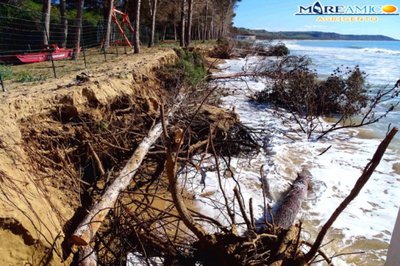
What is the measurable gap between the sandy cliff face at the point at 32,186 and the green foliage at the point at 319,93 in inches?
293

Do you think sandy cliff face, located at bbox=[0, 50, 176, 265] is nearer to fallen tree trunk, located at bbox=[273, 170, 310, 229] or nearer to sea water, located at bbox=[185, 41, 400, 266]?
sea water, located at bbox=[185, 41, 400, 266]

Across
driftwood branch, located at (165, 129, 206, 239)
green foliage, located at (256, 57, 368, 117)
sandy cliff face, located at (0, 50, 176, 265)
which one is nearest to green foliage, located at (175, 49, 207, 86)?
green foliage, located at (256, 57, 368, 117)

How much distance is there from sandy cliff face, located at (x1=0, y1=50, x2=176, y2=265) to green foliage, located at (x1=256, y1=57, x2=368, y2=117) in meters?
7.45

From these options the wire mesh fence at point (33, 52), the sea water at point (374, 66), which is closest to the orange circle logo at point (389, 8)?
the sea water at point (374, 66)

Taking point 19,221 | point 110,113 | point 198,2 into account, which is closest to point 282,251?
point 19,221

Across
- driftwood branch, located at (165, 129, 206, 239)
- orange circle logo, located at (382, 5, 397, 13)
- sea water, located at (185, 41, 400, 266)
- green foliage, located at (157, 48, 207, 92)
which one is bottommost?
sea water, located at (185, 41, 400, 266)

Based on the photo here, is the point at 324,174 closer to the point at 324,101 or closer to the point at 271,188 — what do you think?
the point at 271,188

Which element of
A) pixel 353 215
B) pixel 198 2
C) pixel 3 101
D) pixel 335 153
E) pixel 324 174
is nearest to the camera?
pixel 3 101

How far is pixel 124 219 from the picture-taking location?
3.91m

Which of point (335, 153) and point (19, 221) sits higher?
point (19, 221)

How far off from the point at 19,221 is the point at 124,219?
1.19 metres

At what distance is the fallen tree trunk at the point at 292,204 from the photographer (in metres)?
4.57

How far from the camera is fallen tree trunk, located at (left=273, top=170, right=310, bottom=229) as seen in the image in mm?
4566

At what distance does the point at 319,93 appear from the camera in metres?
12.0
